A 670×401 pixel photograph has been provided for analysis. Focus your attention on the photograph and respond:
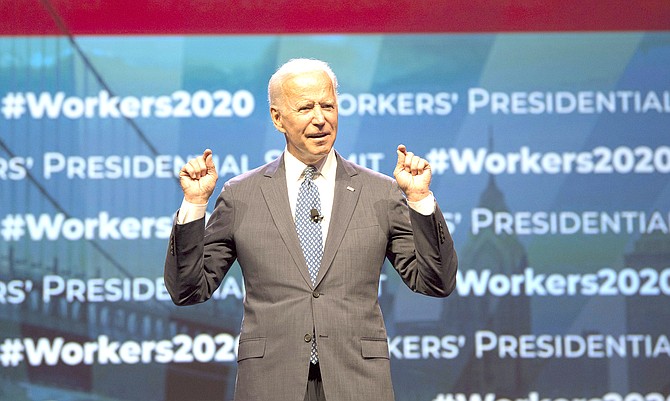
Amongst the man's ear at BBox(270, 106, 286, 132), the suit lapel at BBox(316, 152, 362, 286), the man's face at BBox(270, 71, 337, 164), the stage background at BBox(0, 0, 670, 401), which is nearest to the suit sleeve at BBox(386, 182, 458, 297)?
the suit lapel at BBox(316, 152, 362, 286)

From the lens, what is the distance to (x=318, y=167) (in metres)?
2.55

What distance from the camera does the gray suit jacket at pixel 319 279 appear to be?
2322 mm

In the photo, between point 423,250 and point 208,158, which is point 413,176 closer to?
point 423,250

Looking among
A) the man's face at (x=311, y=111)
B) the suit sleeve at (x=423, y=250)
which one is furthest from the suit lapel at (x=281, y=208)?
the suit sleeve at (x=423, y=250)

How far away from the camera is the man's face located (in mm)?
2447

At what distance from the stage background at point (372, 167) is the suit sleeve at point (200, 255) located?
5.87ft

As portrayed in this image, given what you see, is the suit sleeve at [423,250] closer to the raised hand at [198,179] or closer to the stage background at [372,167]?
the raised hand at [198,179]

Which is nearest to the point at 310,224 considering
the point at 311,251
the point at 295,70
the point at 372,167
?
the point at 311,251

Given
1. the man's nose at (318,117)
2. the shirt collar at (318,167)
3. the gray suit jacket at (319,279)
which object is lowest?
the gray suit jacket at (319,279)

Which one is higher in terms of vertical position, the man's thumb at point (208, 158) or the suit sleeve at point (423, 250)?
the man's thumb at point (208, 158)

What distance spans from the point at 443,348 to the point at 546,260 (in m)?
0.61

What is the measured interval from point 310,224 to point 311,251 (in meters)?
0.08

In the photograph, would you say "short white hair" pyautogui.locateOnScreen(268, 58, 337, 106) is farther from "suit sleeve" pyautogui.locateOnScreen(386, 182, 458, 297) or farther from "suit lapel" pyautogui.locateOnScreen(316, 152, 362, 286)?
"suit sleeve" pyautogui.locateOnScreen(386, 182, 458, 297)

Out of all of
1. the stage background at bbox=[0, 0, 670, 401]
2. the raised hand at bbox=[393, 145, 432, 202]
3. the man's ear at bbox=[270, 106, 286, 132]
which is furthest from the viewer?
the stage background at bbox=[0, 0, 670, 401]
